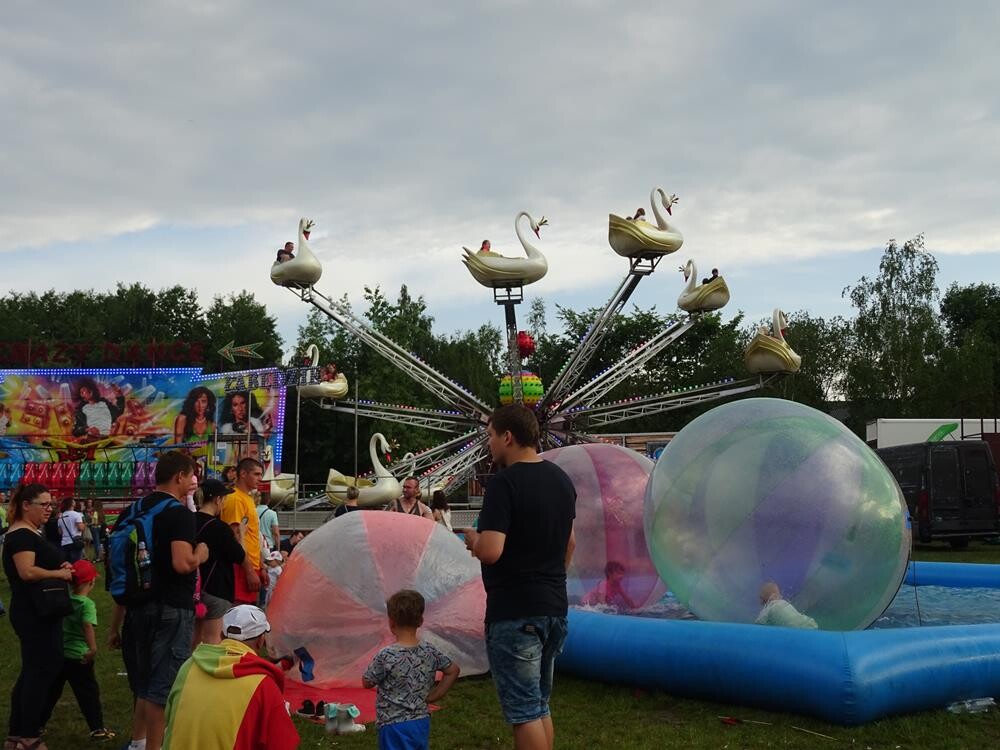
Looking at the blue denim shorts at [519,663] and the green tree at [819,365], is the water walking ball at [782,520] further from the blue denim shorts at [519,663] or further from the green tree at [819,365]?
the green tree at [819,365]

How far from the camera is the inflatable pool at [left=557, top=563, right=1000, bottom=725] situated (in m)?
6.61

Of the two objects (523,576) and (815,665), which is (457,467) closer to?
(815,665)

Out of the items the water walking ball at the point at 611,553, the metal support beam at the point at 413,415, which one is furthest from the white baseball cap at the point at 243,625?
the metal support beam at the point at 413,415

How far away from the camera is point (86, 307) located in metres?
71.9

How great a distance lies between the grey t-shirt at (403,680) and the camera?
16.5 ft

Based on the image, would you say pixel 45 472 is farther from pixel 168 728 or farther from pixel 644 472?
pixel 168 728

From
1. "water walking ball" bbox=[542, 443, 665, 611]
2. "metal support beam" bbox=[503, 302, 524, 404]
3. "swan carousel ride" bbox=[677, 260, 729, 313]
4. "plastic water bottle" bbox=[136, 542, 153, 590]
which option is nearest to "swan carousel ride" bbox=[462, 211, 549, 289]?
"metal support beam" bbox=[503, 302, 524, 404]

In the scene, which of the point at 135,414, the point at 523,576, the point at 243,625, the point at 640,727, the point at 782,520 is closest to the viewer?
the point at 243,625

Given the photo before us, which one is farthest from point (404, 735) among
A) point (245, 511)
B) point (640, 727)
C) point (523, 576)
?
point (245, 511)

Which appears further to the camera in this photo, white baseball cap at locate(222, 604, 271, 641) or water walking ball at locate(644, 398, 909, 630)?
water walking ball at locate(644, 398, 909, 630)

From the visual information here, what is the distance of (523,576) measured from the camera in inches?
185

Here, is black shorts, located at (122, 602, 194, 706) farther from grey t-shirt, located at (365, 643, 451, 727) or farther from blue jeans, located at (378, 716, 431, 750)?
blue jeans, located at (378, 716, 431, 750)

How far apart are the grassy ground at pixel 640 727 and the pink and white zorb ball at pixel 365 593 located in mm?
590

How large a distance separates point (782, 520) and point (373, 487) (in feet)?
61.1
